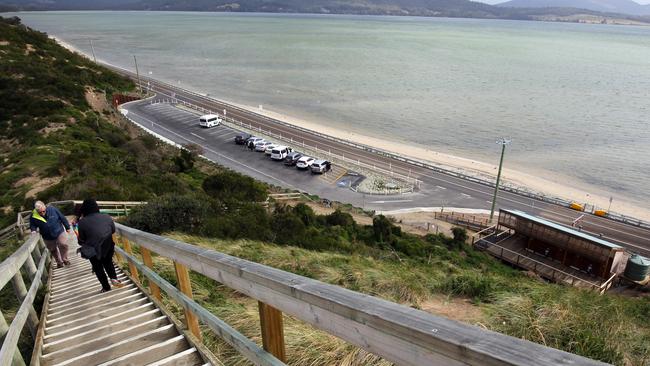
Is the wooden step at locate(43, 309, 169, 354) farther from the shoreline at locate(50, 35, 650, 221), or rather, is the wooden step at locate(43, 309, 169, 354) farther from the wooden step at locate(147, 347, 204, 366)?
the shoreline at locate(50, 35, 650, 221)

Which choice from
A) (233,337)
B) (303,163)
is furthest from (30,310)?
(303,163)

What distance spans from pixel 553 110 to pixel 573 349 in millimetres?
66780

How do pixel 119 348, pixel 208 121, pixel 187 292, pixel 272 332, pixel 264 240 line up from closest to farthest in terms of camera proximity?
pixel 272 332, pixel 119 348, pixel 187 292, pixel 264 240, pixel 208 121

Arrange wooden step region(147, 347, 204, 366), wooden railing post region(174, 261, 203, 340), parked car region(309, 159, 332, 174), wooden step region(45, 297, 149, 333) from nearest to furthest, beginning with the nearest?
wooden step region(147, 347, 204, 366) → wooden railing post region(174, 261, 203, 340) → wooden step region(45, 297, 149, 333) → parked car region(309, 159, 332, 174)

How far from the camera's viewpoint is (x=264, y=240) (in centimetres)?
1259

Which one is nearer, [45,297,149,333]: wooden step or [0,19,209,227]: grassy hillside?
[45,297,149,333]: wooden step

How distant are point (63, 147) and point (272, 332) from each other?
2622 centimetres

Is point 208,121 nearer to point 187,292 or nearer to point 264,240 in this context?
point 264,240

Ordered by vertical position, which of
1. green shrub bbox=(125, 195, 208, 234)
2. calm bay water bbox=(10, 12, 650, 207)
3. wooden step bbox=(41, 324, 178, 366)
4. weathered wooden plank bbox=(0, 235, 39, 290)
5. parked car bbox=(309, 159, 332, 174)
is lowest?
calm bay water bbox=(10, 12, 650, 207)

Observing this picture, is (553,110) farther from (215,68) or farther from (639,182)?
(215,68)

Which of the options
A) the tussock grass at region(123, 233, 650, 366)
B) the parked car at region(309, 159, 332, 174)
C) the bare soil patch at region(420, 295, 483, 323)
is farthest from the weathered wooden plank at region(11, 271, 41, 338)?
the parked car at region(309, 159, 332, 174)

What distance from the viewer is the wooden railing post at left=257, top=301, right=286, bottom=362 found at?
1.99 meters

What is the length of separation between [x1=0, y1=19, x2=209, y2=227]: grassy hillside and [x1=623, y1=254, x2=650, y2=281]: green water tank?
19850 millimetres

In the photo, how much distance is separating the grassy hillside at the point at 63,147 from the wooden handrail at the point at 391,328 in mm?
15937
